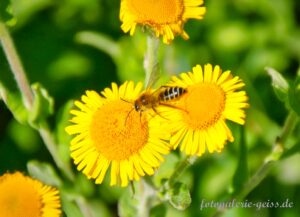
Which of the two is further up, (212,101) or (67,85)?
(212,101)

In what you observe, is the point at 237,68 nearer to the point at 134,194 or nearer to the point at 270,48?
the point at 270,48

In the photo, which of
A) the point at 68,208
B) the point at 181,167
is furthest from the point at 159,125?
the point at 68,208

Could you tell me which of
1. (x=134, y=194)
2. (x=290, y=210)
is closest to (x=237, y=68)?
(x=290, y=210)

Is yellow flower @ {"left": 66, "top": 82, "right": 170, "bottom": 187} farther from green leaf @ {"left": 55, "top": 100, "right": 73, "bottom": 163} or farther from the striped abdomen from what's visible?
green leaf @ {"left": 55, "top": 100, "right": 73, "bottom": 163}

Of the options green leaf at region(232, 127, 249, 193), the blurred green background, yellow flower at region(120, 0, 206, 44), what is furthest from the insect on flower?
the blurred green background

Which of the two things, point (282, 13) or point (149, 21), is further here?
point (282, 13)

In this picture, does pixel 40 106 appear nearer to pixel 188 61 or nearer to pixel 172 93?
pixel 172 93
